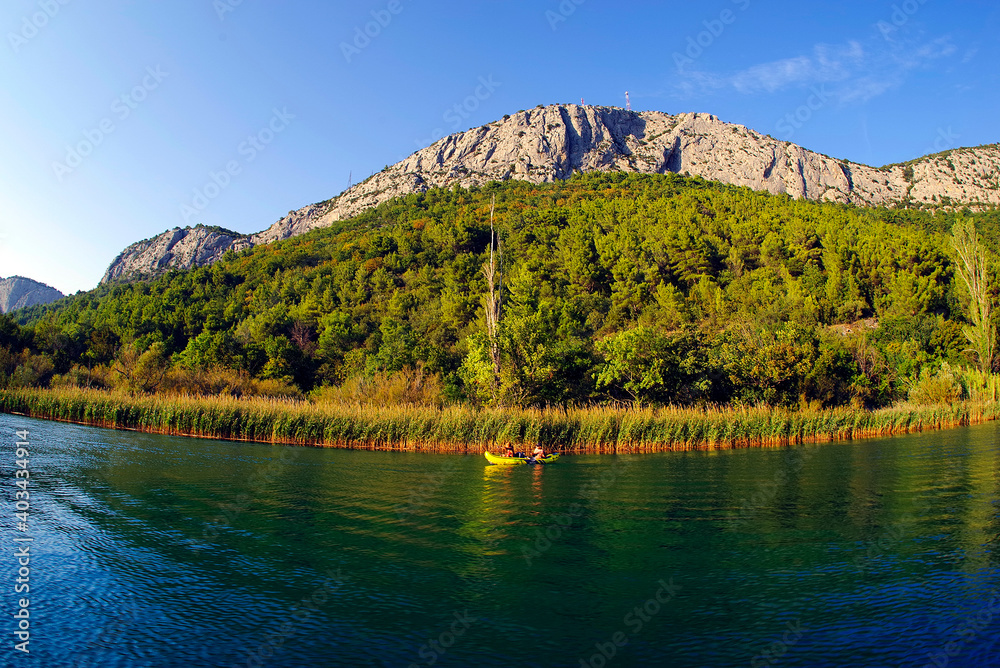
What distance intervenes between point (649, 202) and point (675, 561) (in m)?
67.8

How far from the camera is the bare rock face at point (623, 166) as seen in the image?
108750 mm

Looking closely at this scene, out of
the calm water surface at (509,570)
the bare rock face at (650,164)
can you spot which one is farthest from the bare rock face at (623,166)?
the calm water surface at (509,570)

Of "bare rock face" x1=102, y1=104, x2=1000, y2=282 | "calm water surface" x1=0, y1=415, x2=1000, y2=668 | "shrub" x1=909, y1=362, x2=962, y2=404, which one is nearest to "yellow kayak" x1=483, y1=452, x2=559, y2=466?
"calm water surface" x1=0, y1=415, x2=1000, y2=668

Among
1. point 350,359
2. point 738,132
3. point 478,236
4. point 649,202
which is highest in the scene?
point 738,132

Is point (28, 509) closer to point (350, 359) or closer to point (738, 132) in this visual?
point (350, 359)

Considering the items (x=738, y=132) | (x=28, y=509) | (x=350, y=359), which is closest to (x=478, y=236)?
(x=350, y=359)

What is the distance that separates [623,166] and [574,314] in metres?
78.7

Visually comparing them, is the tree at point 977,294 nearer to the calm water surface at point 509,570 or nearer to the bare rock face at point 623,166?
the calm water surface at point 509,570

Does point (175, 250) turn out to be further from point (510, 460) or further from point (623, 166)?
point (510, 460)

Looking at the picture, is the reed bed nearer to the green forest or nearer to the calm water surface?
the green forest

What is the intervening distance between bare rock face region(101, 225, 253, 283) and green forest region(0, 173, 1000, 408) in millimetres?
44686

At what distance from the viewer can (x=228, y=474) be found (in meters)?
16.2

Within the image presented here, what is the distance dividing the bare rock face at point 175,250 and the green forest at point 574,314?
4469cm

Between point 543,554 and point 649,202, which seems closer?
point 543,554
